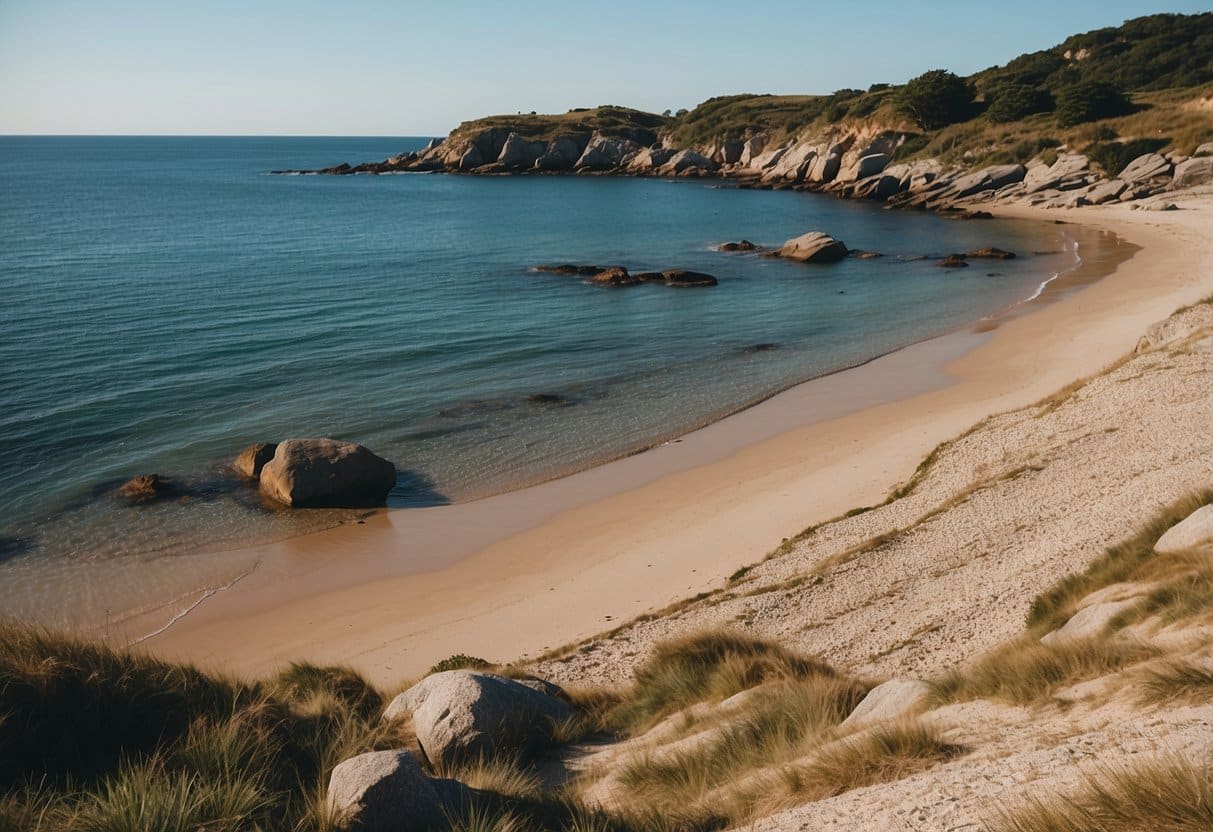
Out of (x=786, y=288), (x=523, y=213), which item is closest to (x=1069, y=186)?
(x=786, y=288)

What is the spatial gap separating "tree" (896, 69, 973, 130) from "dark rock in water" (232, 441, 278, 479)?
285 feet

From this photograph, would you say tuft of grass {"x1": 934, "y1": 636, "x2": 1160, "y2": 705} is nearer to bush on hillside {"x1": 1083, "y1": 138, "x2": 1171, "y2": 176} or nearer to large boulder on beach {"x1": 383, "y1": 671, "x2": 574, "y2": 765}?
large boulder on beach {"x1": 383, "y1": 671, "x2": 574, "y2": 765}

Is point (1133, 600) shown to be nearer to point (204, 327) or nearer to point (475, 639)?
point (475, 639)

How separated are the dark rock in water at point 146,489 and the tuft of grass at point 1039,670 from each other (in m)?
17.8

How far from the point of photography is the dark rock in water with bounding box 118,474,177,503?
19703 millimetres

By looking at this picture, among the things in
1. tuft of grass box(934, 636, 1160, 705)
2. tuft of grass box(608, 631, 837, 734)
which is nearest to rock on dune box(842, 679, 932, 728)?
tuft of grass box(934, 636, 1160, 705)

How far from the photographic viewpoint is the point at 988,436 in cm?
1911

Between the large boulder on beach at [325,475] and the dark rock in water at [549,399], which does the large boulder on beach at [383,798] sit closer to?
the large boulder on beach at [325,475]

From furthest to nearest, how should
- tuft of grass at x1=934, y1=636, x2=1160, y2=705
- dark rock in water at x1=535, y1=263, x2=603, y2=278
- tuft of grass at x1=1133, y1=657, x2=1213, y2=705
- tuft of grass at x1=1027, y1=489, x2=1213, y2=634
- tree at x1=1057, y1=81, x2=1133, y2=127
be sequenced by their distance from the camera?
tree at x1=1057, y1=81, x2=1133, y2=127, dark rock in water at x1=535, y1=263, x2=603, y2=278, tuft of grass at x1=1027, y1=489, x2=1213, y2=634, tuft of grass at x1=934, y1=636, x2=1160, y2=705, tuft of grass at x1=1133, y1=657, x2=1213, y2=705

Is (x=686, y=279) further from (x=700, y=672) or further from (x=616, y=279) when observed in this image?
(x=700, y=672)

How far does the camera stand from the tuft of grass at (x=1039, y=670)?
7.08 meters

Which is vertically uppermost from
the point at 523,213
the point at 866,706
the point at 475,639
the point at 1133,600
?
the point at 523,213

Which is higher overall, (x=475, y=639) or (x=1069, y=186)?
(x=1069, y=186)

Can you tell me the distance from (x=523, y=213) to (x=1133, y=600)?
75780 mm
